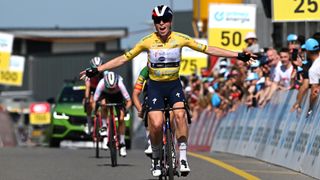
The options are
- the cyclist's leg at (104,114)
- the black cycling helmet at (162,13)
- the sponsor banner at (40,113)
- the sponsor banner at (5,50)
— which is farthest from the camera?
the sponsor banner at (40,113)

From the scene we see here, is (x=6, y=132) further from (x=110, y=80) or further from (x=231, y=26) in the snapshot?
(x=110, y=80)

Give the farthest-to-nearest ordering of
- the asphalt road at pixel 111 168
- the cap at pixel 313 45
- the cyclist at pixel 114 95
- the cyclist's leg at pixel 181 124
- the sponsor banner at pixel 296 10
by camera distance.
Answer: the sponsor banner at pixel 296 10 < the cyclist at pixel 114 95 < the cap at pixel 313 45 < the asphalt road at pixel 111 168 < the cyclist's leg at pixel 181 124

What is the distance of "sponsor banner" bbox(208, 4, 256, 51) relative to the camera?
31594 mm

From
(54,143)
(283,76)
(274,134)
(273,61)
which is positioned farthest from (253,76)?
(54,143)

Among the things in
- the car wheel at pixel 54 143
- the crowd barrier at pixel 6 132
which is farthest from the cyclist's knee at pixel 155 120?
the crowd barrier at pixel 6 132

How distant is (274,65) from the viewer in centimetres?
2288

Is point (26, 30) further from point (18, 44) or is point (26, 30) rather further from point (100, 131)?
point (100, 131)

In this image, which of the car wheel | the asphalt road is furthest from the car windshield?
the asphalt road

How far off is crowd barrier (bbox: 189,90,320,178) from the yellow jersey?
297 centimetres

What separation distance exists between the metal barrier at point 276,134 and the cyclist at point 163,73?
8.99ft

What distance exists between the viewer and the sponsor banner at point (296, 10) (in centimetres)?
2181

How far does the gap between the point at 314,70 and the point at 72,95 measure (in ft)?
44.0

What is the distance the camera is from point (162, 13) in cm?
1406

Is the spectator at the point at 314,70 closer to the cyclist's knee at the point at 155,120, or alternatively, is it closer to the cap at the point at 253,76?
the cyclist's knee at the point at 155,120
